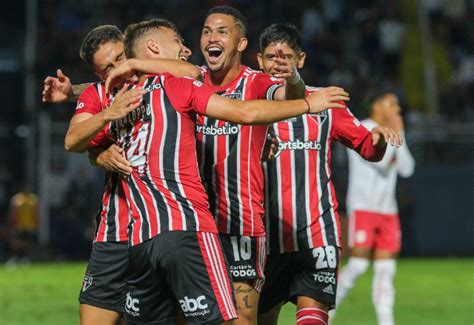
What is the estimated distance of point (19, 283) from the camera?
1780cm

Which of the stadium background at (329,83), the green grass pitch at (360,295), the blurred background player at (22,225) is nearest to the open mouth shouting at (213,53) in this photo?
the green grass pitch at (360,295)

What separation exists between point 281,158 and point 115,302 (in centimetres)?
163

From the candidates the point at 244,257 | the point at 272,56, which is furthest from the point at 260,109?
the point at 272,56

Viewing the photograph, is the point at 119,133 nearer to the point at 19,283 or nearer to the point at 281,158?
the point at 281,158

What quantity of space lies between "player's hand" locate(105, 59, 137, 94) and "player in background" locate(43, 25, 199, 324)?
0.35 metres

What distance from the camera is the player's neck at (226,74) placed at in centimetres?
768

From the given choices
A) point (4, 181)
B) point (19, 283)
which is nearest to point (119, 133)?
point (19, 283)

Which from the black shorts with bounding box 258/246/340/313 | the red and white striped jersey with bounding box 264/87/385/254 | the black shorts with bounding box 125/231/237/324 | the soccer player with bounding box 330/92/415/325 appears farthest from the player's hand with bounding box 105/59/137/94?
the soccer player with bounding box 330/92/415/325

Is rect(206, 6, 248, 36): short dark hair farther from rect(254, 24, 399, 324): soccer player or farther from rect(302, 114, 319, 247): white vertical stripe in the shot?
rect(302, 114, 319, 247): white vertical stripe

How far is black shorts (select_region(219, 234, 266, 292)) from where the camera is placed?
765cm

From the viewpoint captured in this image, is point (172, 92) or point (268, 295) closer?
point (172, 92)

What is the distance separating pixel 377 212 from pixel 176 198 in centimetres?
681

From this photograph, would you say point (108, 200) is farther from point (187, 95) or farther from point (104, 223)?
point (187, 95)

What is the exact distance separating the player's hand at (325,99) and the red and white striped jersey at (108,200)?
1.41 m
